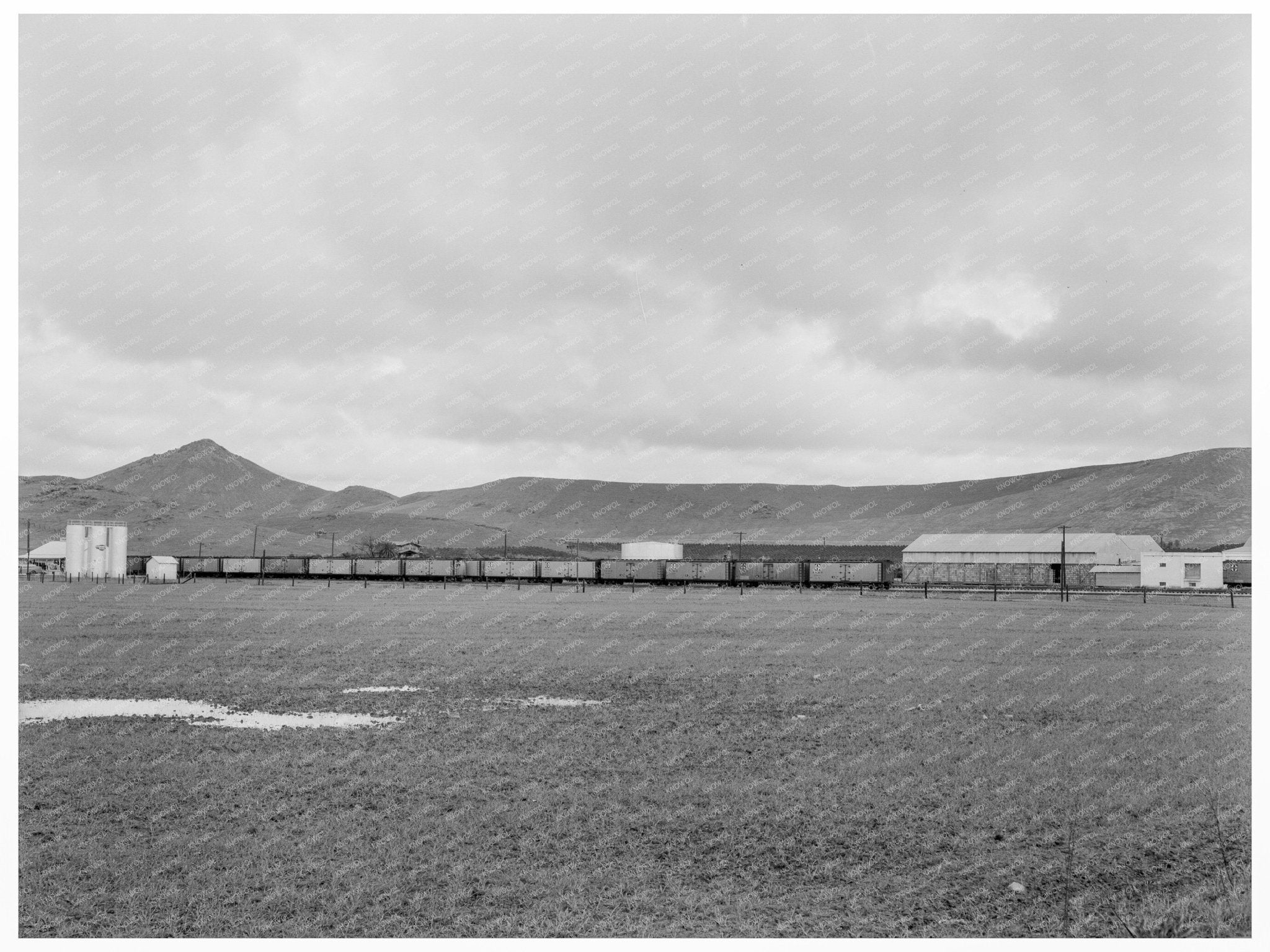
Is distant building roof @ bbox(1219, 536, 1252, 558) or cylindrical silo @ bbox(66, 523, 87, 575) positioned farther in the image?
cylindrical silo @ bbox(66, 523, 87, 575)

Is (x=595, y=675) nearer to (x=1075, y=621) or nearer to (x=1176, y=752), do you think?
(x=1176, y=752)

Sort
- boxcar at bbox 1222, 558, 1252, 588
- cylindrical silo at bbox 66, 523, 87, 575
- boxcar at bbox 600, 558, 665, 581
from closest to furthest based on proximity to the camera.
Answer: boxcar at bbox 1222, 558, 1252, 588
boxcar at bbox 600, 558, 665, 581
cylindrical silo at bbox 66, 523, 87, 575

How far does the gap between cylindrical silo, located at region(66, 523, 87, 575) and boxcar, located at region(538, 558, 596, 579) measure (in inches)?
1683

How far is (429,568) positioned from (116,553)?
1205 inches

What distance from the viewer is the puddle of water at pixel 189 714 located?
15.4 meters

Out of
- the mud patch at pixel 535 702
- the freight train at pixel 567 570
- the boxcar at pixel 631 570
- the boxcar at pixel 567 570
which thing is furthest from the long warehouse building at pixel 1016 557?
the mud patch at pixel 535 702

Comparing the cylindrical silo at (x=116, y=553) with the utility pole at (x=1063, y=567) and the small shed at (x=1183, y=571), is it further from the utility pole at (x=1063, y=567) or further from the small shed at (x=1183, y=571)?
the small shed at (x=1183, y=571)

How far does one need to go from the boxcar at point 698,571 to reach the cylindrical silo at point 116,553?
5150 centimetres

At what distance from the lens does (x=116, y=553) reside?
91.9 metres

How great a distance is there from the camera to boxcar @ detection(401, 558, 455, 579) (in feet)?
284

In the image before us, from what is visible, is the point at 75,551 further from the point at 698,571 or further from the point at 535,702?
the point at 535,702

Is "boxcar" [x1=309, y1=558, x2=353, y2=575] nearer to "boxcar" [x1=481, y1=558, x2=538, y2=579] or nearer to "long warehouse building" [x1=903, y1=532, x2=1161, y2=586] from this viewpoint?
"boxcar" [x1=481, y1=558, x2=538, y2=579]

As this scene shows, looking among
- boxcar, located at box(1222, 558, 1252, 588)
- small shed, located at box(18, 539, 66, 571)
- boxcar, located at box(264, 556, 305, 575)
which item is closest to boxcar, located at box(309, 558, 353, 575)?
boxcar, located at box(264, 556, 305, 575)
